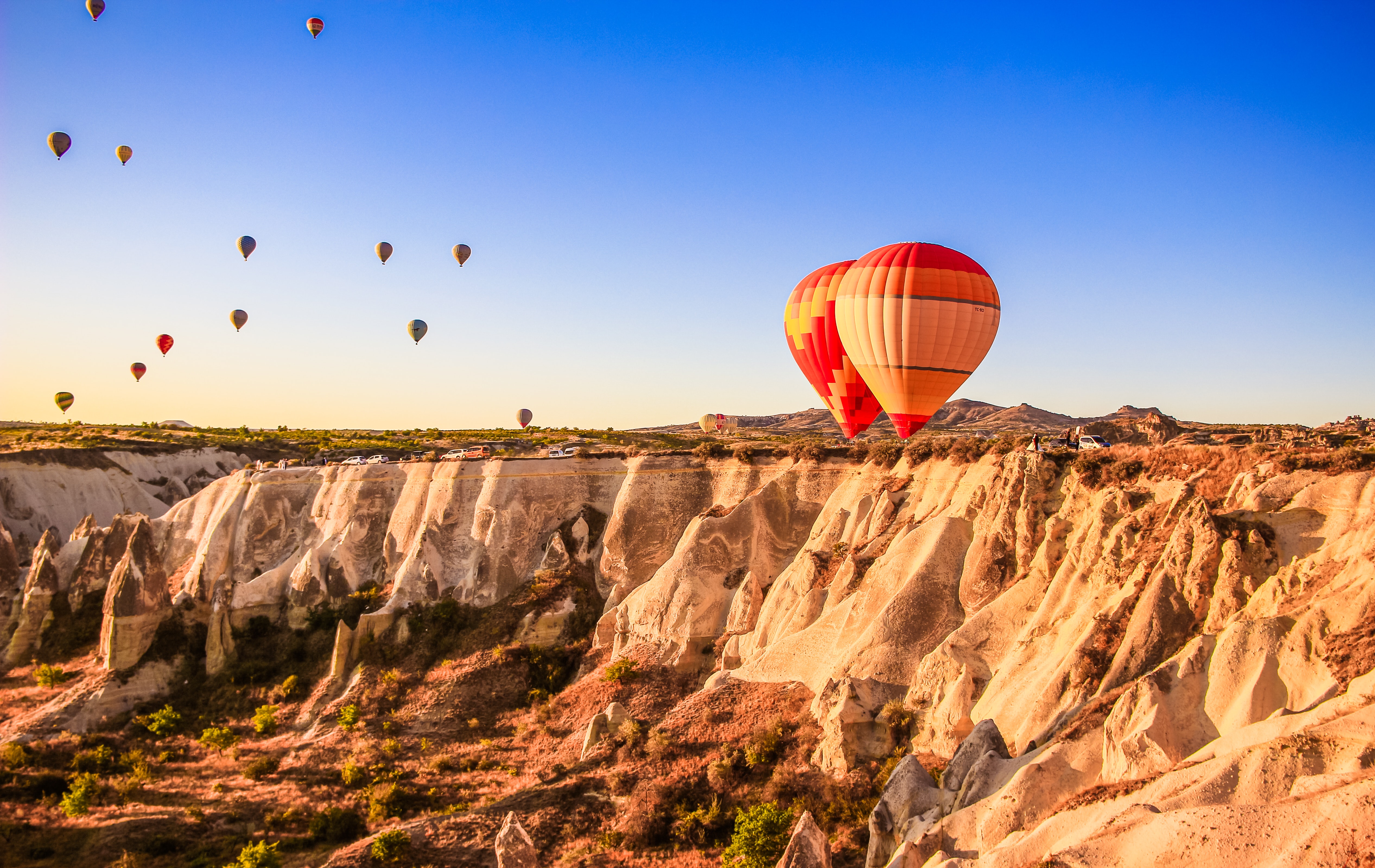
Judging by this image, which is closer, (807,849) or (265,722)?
(807,849)

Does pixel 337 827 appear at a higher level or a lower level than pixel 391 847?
lower

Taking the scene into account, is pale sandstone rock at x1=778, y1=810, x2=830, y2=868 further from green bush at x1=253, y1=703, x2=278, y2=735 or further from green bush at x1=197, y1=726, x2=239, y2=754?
green bush at x1=197, y1=726, x2=239, y2=754

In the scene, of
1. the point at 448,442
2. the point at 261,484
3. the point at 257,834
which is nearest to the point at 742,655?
the point at 257,834

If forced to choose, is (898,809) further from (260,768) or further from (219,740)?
(219,740)

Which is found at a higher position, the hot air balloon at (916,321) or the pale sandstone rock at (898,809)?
the hot air balloon at (916,321)

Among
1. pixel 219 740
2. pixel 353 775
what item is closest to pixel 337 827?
pixel 353 775

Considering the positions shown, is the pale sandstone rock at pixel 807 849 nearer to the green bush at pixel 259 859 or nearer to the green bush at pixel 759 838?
the green bush at pixel 759 838

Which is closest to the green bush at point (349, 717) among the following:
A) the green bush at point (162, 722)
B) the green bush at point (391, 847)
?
the green bush at point (162, 722)

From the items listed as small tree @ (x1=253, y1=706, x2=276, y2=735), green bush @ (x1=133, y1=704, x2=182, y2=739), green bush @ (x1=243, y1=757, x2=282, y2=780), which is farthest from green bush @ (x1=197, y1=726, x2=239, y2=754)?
green bush @ (x1=243, y1=757, x2=282, y2=780)
